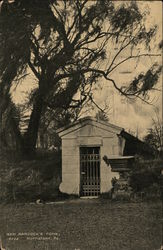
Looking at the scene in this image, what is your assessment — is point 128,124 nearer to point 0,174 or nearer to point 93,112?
point 93,112

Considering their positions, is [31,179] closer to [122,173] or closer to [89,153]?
[89,153]

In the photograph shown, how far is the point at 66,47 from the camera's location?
2.58 meters

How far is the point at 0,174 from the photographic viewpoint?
107 inches

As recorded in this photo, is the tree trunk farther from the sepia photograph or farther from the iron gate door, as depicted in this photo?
the iron gate door

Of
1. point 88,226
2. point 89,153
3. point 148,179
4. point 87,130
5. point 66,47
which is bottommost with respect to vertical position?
point 88,226

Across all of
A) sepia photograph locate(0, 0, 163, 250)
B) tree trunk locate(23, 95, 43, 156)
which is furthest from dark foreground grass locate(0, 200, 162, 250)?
tree trunk locate(23, 95, 43, 156)

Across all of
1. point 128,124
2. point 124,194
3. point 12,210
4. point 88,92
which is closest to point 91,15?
point 88,92

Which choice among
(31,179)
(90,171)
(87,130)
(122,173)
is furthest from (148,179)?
(31,179)

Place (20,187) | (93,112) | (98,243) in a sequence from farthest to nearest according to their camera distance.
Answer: (20,187) < (93,112) < (98,243)

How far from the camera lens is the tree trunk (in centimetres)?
262

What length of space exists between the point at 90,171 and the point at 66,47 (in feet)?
2.56

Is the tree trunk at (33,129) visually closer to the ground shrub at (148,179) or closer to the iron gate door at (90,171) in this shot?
the iron gate door at (90,171)

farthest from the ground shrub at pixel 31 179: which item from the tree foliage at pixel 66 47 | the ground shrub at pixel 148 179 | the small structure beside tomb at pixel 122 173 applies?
the ground shrub at pixel 148 179

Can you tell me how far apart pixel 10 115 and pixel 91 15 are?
0.83 m
